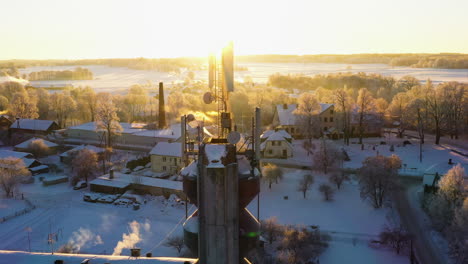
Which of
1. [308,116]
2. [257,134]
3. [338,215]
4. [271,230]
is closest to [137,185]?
[271,230]

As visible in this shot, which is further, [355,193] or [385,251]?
[355,193]

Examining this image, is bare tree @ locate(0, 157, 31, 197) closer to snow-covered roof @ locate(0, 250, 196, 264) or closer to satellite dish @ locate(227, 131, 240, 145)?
snow-covered roof @ locate(0, 250, 196, 264)

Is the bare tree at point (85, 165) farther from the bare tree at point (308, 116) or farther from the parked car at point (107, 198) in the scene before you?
the bare tree at point (308, 116)

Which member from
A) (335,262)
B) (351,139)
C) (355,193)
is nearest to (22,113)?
(351,139)

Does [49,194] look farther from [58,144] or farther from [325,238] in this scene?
[325,238]

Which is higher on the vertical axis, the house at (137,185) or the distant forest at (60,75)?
the distant forest at (60,75)

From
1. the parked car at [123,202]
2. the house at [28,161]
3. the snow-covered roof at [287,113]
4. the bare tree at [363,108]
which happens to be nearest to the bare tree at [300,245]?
the parked car at [123,202]
